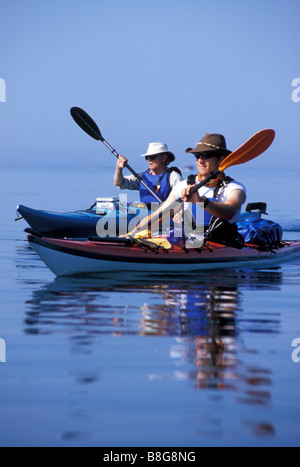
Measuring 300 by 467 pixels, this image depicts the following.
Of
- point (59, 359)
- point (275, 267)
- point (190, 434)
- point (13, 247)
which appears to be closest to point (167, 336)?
point (59, 359)

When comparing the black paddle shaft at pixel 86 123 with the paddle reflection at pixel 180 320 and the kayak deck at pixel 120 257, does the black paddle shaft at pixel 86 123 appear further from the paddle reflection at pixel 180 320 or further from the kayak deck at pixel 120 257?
the paddle reflection at pixel 180 320

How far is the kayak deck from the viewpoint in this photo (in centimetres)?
862

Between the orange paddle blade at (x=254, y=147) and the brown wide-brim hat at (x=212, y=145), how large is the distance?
0.15m

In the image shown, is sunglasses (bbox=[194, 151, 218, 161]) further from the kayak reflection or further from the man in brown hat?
the kayak reflection

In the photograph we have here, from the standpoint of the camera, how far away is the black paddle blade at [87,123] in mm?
12500

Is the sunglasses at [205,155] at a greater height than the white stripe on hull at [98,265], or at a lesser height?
greater

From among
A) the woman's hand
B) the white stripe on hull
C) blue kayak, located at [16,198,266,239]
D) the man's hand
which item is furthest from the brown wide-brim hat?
blue kayak, located at [16,198,266,239]

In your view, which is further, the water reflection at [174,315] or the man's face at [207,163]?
the man's face at [207,163]

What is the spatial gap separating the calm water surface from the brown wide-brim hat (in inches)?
Answer: 58.2

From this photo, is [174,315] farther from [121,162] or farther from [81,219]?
[81,219]

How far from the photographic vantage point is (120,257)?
8.87 m

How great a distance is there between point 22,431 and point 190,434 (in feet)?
2.69

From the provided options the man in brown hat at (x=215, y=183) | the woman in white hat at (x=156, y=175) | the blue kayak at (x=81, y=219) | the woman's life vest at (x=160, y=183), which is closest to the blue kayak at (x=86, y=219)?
the blue kayak at (x=81, y=219)

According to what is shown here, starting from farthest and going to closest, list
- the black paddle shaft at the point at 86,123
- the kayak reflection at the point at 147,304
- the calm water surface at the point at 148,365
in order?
the black paddle shaft at the point at 86,123 < the kayak reflection at the point at 147,304 < the calm water surface at the point at 148,365
